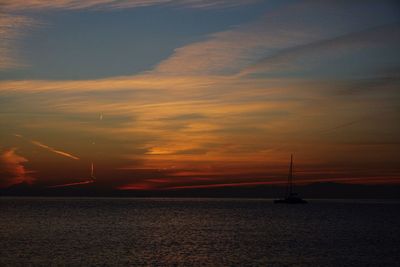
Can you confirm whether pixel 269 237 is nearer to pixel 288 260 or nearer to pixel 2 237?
pixel 288 260

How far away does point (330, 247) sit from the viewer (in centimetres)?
7562

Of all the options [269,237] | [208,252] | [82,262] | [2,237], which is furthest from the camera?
[269,237]

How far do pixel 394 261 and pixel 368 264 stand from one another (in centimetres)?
418

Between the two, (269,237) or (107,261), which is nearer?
(107,261)

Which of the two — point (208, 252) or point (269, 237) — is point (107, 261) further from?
point (269, 237)

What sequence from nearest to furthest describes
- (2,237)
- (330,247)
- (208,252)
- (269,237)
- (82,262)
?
(82,262)
(208,252)
(330,247)
(2,237)
(269,237)

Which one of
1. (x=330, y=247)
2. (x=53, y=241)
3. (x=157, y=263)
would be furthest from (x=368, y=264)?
(x=53, y=241)

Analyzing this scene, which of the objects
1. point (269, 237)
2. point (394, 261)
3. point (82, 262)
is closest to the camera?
point (82, 262)

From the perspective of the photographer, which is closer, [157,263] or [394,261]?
[157,263]

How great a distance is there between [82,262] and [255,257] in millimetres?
18489

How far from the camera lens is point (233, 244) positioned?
7781cm

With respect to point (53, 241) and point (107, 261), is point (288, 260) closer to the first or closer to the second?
point (107, 261)

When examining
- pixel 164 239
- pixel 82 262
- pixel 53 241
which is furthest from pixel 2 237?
pixel 82 262

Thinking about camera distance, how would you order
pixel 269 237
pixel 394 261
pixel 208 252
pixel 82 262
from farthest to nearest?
1. pixel 269 237
2. pixel 208 252
3. pixel 394 261
4. pixel 82 262
